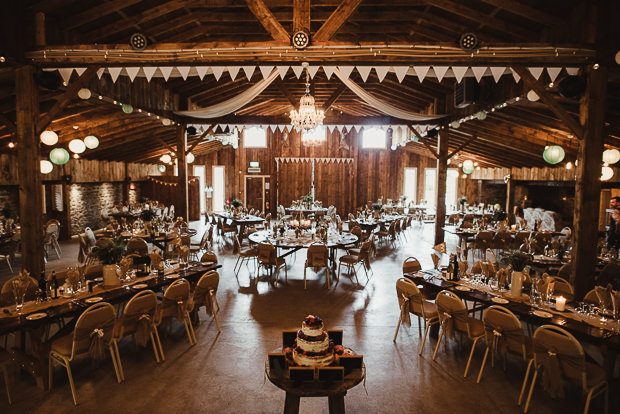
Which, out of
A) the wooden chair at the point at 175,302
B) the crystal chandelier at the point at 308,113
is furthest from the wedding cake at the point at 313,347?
the crystal chandelier at the point at 308,113

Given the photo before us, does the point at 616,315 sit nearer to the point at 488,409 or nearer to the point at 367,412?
the point at 488,409

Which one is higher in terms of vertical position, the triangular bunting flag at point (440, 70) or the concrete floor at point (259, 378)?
the triangular bunting flag at point (440, 70)

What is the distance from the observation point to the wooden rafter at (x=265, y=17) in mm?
4844

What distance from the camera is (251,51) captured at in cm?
512

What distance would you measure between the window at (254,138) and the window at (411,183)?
7446 mm

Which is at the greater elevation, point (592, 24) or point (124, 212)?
point (592, 24)

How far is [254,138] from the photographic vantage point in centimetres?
1861

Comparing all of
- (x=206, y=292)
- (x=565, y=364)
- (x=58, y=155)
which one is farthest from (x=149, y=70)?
(x=565, y=364)

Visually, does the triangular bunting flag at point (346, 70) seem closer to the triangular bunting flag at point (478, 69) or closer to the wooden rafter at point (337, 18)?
the wooden rafter at point (337, 18)

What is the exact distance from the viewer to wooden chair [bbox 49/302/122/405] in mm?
3566

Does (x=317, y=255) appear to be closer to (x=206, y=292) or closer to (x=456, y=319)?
(x=206, y=292)

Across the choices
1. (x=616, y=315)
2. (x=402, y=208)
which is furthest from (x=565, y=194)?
(x=616, y=315)

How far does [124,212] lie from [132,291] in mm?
10029

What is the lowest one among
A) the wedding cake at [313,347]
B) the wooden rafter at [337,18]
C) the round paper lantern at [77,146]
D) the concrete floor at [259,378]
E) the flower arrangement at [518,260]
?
the concrete floor at [259,378]
